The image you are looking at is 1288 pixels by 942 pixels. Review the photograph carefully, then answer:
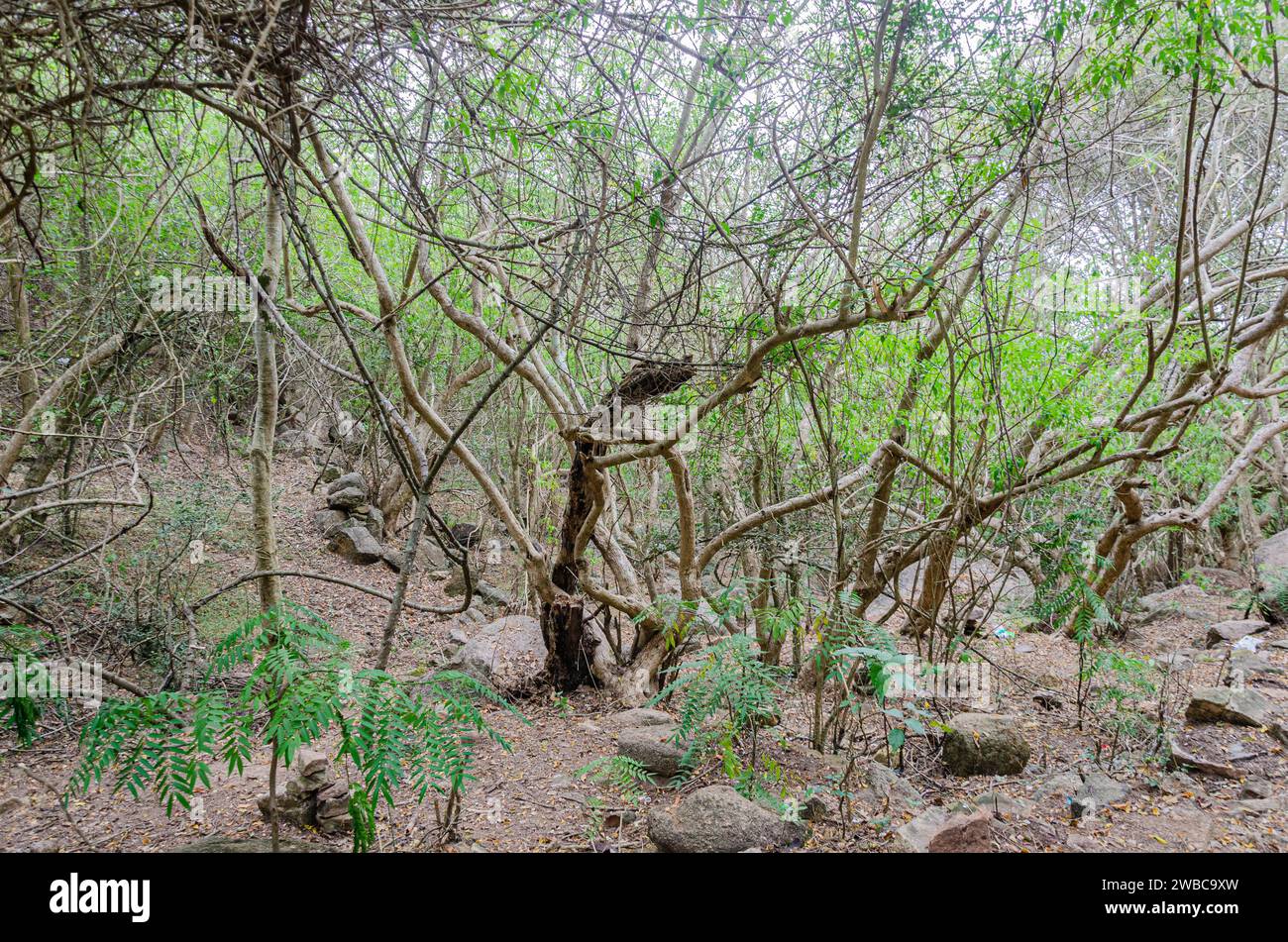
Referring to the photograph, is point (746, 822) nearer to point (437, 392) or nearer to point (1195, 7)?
point (1195, 7)

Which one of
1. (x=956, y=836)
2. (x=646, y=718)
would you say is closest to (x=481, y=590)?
(x=646, y=718)

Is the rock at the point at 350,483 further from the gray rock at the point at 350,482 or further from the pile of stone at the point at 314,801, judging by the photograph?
the pile of stone at the point at 314,801

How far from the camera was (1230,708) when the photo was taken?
472 centimetres

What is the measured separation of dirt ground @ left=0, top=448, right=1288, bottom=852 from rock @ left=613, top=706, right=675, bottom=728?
207mm

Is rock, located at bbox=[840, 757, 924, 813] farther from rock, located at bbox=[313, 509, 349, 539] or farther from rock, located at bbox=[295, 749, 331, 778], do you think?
rock, located at bbox=[313, 509, 349, 539]

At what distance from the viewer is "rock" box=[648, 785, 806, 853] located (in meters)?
3.05

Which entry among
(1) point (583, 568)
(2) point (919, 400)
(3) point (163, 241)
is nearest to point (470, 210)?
(3) point (163, 241)

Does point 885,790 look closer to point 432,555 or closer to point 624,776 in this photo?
point 624,776

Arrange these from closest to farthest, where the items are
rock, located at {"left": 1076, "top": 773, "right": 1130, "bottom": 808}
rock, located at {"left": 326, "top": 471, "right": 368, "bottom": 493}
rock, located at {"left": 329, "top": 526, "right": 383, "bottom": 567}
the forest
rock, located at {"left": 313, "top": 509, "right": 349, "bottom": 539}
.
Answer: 1. the forest
2. rock, located at {"left": 1076, "top": 773, "right": 1130, "bottom": 808}
3. rock, located at {"left": 329, "top": 526, "right": 383, "bottom": 567}
4. rock, located at {"left": 313, "top": 509, "right": 349, "bottom": 539}
5. rock, located at {"left": 326, "top": 471, "right": 368, "bottom": 493}

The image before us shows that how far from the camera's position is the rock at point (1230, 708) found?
15.3 ft

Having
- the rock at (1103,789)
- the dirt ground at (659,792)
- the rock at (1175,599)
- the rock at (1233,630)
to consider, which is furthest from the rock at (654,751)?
the rock at (1175,599)

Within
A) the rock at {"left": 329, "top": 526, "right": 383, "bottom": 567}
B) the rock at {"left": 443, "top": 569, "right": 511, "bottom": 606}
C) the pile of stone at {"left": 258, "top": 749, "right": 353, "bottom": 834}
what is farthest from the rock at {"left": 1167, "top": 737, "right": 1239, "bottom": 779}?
the rock at {"left": 329, "top": 526, "right": 383, "bottom": 567}

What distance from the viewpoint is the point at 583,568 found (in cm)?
633

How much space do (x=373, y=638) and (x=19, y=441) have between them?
4298 millimetres
